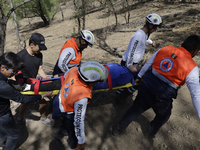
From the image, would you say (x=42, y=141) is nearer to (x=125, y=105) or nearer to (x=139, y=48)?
(x=125, y=105)

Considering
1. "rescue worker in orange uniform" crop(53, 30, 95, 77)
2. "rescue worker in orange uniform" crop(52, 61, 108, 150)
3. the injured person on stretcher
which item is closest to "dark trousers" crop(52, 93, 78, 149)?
"rescue worker in orange uniform" crop(52, 61, 108, 150)

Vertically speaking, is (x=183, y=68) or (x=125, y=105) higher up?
(x=183, y=68)

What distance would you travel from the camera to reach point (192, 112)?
3.23 m

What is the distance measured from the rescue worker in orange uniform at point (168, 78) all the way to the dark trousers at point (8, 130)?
2.05 meters

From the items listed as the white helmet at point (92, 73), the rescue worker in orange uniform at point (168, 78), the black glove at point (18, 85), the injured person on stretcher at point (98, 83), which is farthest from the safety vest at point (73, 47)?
the rescue worker in orange uniform at point (168, 78)

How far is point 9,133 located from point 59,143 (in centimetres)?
100

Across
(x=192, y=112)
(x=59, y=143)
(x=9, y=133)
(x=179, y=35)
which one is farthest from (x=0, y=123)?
(x=179, y=35)

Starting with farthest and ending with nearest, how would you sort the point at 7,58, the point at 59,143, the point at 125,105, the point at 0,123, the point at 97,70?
the point at 125,105 → the point at 59,143 → the point at 0,123 → the point at 7,58 → the point at 97,70

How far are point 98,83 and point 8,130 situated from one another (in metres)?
1.72

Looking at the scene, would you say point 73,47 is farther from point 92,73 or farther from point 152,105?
point 152,105

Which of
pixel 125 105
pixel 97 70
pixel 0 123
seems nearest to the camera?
pixel 97 70

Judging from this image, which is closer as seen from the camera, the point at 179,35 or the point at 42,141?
the point at 42,141

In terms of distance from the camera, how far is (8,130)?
2197 mm

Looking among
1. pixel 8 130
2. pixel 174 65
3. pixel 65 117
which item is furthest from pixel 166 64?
pixel 8 130
